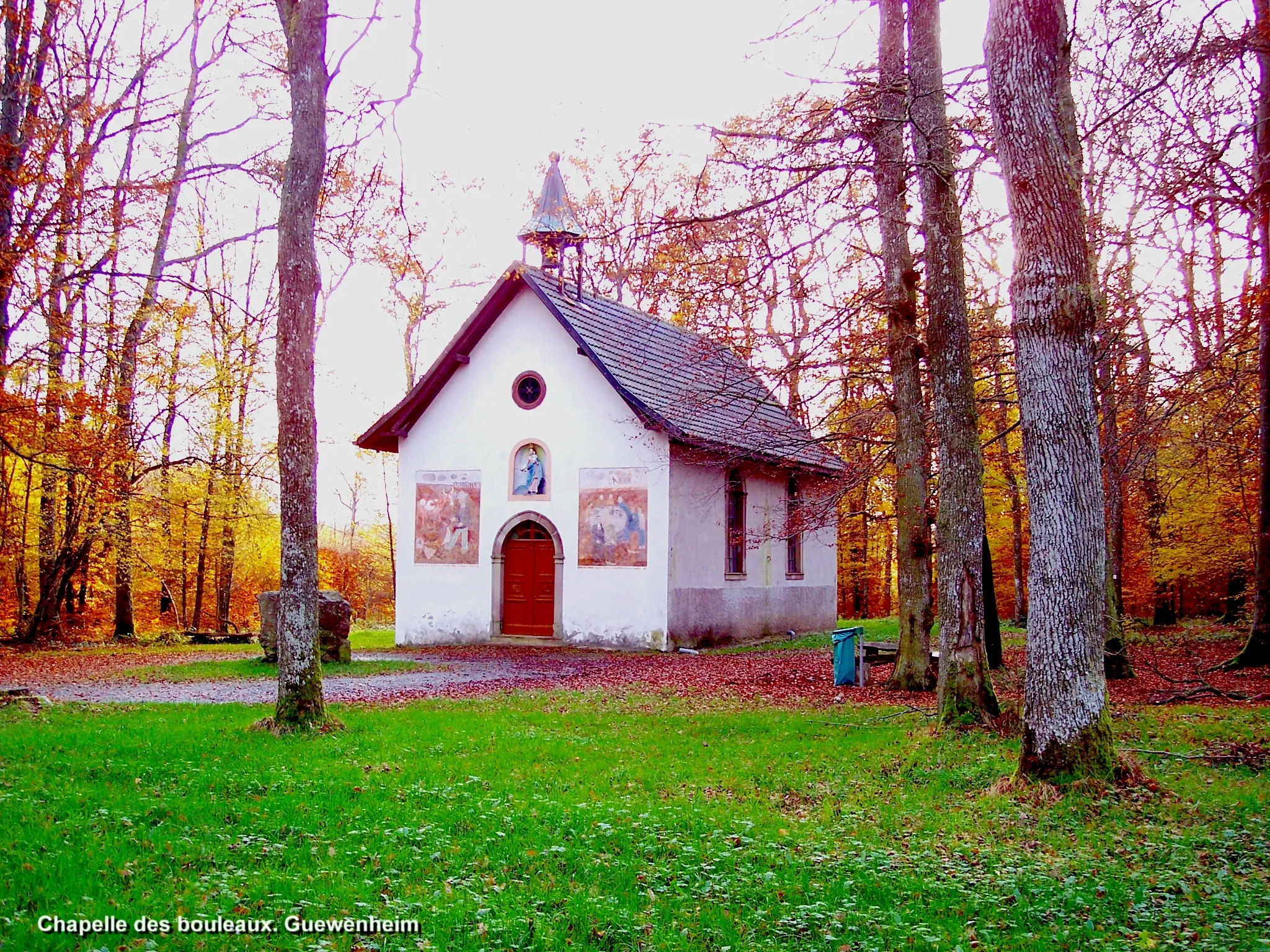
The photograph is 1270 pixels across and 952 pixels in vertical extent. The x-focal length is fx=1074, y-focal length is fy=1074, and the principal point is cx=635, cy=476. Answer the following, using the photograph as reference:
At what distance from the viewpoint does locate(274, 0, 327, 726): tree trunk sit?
10.5m

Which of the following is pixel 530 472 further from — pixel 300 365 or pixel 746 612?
pixel 300 365

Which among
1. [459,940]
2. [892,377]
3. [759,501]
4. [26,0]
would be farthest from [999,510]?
[459,940]

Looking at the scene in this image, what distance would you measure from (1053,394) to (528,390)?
683 inches

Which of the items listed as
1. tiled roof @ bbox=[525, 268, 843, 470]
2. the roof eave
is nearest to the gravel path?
the roof eave

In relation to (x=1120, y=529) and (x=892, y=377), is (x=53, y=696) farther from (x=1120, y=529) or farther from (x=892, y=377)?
(x=1120, y=529)

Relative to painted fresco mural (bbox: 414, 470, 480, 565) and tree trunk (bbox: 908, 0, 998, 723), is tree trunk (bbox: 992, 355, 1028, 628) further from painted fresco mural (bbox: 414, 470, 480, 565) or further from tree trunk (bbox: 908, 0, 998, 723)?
tree trunk (bbox: 908, 0, 998, 723)

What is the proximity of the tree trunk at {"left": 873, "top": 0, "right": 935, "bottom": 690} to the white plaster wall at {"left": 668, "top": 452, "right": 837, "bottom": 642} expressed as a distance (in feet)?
18.9

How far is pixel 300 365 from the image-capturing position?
34.9 ft

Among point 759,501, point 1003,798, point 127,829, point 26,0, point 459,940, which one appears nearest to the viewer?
point 459,940

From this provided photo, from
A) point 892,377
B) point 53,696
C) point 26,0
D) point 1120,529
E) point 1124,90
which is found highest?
point 26,0

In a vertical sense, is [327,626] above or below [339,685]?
above

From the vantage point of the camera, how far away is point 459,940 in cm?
469

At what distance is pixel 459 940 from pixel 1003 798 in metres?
4.17

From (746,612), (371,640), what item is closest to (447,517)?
(371,640)
